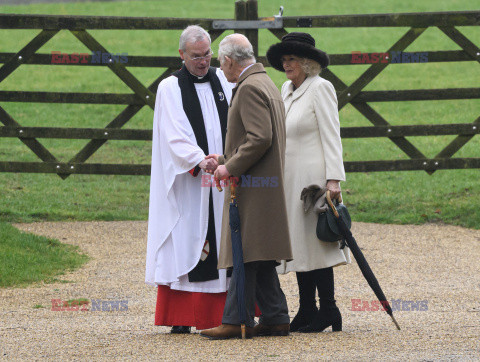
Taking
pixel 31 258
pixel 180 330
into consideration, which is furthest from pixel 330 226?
pixel 31 258

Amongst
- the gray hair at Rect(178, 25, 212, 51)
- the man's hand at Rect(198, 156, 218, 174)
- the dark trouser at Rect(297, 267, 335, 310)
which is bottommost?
the dark trouser at Rect(297, 267, 335, 310)

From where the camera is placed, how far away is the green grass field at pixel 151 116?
37.0ft

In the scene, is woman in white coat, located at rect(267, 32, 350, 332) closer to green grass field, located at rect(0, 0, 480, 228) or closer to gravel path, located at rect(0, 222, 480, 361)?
gravel path, located at rect(0, 222, 480, 361)

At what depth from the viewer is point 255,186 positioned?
582 cm

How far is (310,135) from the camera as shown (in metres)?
6.13

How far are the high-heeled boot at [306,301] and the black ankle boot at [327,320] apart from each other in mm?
126

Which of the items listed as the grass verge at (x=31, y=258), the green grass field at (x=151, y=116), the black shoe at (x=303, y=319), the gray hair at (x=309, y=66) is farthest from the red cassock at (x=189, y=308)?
the green grass field at (x=151, y=116)

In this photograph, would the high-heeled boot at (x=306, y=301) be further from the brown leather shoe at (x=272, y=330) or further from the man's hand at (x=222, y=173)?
the man's hand at (x=222, y=173)

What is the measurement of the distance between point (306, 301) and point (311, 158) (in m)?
0.97

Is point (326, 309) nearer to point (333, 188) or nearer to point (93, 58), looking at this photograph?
point (333, 188)

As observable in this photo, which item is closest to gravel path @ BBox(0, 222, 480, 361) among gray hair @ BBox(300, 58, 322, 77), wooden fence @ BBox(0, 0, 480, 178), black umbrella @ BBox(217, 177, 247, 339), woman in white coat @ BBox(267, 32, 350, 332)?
black umbrella @ BBox(217, 177, 247, 339)

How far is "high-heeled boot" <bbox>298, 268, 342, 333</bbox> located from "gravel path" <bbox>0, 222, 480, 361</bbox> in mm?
115

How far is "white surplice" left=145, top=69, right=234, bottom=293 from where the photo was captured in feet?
20.6

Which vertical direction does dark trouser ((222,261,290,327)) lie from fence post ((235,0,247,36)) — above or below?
below
